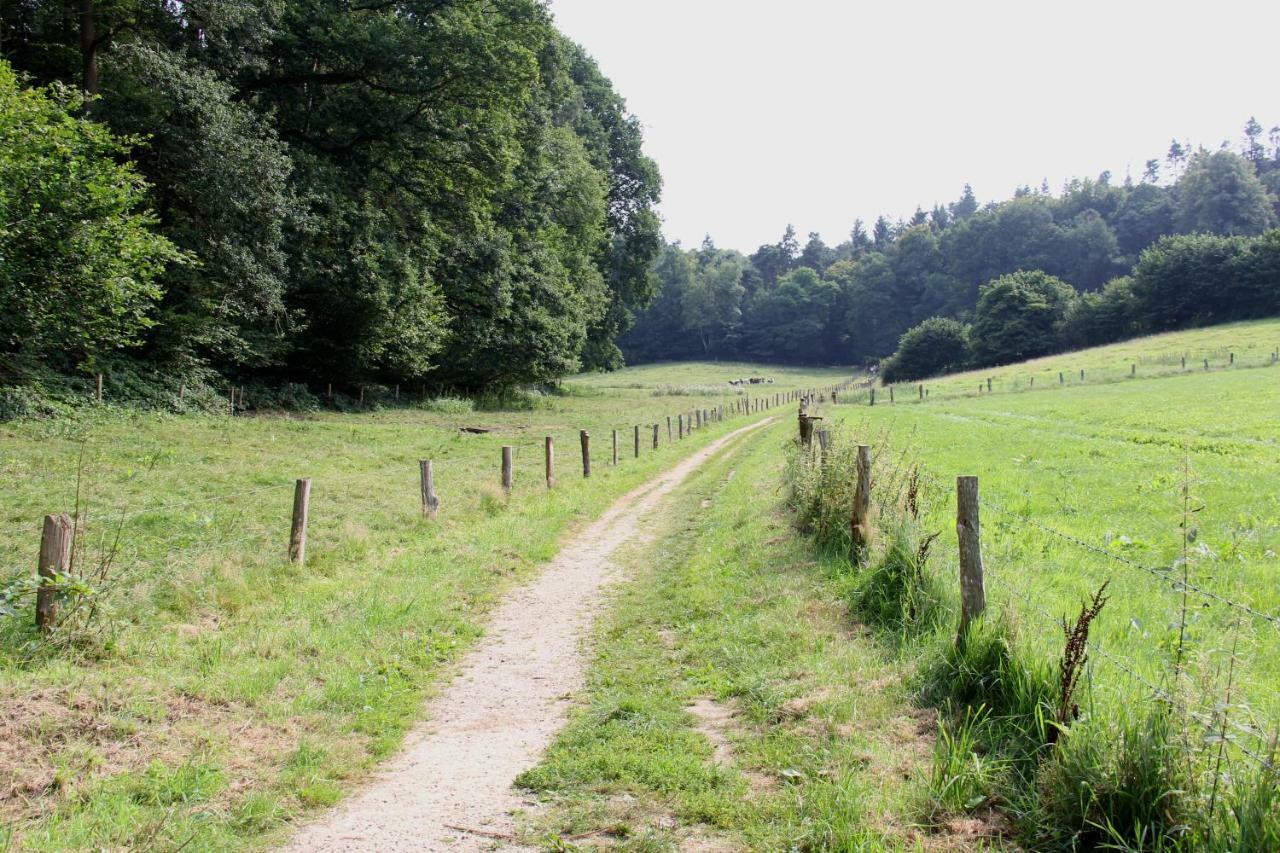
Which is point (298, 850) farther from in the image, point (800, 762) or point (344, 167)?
point (344, 167)

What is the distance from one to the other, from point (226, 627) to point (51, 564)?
5.59 ft

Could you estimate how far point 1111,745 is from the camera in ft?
12.6

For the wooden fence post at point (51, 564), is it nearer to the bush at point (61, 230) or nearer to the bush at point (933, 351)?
the bush at point (61, 230)

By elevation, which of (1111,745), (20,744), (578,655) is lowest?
(578,655)

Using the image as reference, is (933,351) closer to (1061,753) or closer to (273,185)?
(273,185)

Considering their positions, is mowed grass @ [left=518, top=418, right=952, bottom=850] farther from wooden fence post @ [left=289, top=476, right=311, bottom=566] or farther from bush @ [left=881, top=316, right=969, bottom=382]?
bush @ [left=881, top=316, right=969, bottom=382]

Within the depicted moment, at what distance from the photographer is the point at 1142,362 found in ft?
184

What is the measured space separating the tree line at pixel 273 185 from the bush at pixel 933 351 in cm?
6702

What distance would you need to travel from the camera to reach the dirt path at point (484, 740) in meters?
4.46

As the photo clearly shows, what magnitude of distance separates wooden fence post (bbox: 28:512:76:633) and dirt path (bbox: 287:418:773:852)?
3439mm

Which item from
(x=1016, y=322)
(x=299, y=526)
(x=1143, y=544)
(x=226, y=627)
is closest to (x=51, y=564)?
(x=226, y=627)

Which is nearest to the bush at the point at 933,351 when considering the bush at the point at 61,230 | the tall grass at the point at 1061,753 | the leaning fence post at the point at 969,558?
the bush at the point at 61,230

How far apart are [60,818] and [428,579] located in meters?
5.58

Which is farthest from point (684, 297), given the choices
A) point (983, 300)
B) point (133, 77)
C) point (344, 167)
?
point (133, 77)
